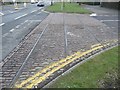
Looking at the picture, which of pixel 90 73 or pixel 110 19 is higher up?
pixel 90 73

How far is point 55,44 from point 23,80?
5.49m

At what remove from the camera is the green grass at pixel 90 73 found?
267 inches

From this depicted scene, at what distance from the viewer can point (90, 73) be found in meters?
7.64

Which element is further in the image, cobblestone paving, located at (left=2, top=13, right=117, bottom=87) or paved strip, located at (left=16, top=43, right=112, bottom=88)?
cobblestone paving, located at (left=2, top=13, right=117, bottom=87)

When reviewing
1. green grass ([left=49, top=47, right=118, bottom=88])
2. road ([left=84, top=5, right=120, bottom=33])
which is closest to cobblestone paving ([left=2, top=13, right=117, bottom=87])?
green grass ([left=49, top=47, right=118, bottom=88])

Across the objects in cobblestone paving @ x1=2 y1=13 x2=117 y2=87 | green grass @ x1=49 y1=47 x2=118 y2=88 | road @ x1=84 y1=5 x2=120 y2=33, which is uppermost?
green grass @ x1=49 y1=47 x2=118 y2=88

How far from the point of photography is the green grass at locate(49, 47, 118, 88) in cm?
677

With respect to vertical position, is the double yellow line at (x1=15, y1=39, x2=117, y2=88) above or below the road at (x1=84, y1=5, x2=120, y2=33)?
above

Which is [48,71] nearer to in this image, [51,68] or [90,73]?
[51,68]

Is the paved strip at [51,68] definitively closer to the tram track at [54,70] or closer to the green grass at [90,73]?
the tram track at [54,70]

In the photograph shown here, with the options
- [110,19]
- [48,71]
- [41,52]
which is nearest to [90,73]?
[48,71]

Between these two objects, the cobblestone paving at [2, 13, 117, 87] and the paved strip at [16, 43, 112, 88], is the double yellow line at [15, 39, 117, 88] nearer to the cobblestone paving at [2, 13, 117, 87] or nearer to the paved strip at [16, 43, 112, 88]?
the paved strip at [16, 43, 112, 88]

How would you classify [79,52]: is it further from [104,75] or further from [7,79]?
[7,79]

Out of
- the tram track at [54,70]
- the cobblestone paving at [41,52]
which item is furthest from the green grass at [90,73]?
the cobblestone paving at [41,52]
